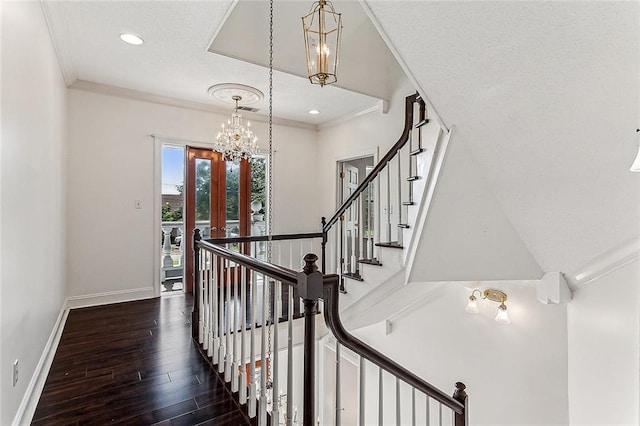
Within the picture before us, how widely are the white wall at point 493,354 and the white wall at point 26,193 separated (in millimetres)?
3704

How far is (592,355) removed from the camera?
8.09 feet

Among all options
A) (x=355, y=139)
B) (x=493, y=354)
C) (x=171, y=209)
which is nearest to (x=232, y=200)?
(x=171, y=209)

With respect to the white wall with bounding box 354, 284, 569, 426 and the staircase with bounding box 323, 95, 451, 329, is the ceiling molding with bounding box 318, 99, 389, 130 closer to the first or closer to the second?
the staircase with bounding box 323, 95, 451, 329

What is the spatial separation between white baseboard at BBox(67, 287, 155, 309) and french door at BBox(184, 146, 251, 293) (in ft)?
1.81

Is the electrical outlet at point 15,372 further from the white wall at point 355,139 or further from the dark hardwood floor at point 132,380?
the white wall at point 355,139

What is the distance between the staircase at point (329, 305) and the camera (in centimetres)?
133

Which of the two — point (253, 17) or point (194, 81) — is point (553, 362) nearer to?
point (253, 17)

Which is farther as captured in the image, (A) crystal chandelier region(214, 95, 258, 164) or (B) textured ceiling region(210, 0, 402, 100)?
(A) crystal chandelier region(214, 95, 258, 164)

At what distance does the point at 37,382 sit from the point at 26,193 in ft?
4.15

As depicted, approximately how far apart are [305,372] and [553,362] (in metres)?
2.64

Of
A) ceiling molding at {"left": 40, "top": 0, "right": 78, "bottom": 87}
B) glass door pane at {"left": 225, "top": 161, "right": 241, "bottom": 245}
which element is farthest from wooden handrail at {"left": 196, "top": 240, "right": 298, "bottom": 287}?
glass door pane at {"left": 225, "top": 161, "right": 241, "bottom": 245}

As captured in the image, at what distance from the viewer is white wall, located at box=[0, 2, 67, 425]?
161 centimetres

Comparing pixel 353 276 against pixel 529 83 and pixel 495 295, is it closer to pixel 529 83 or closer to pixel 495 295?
pixel 495 295

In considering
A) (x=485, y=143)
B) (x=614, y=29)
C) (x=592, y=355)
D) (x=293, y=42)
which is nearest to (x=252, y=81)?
(x=293, y=42)
